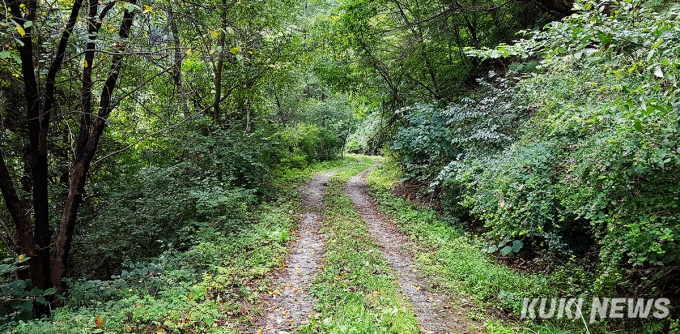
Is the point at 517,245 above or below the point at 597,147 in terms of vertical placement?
below

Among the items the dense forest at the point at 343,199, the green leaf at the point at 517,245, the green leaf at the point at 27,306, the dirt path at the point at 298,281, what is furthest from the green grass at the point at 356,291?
the green leaf at the point at 27,306

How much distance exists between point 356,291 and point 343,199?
701cm

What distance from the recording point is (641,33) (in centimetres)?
334

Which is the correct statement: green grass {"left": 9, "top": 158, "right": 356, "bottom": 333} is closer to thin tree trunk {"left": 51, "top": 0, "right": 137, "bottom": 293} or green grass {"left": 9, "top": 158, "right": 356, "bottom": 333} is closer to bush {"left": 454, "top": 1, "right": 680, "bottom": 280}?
thin tree trunk {"left": 51, "top": 0, "right": 137, "bottom": 293}

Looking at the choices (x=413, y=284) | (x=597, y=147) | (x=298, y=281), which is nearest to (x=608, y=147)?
(x=597, y=147)

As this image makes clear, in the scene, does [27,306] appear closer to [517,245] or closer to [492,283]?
[492,283]

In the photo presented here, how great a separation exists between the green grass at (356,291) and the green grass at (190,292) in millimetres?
985

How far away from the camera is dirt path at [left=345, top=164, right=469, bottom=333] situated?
4297 millimetres

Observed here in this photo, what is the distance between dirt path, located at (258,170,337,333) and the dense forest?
0.05 metres

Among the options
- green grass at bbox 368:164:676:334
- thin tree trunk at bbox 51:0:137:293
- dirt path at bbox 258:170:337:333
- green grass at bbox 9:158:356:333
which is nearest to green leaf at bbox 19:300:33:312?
green grass at bbox 9:158:356:333

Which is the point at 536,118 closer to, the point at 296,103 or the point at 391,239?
the point at 391,239

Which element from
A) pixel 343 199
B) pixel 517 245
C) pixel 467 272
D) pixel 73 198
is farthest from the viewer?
pixel 343 199

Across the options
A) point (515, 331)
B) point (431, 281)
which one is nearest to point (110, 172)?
point (431, 281)

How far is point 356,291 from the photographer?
493cm
